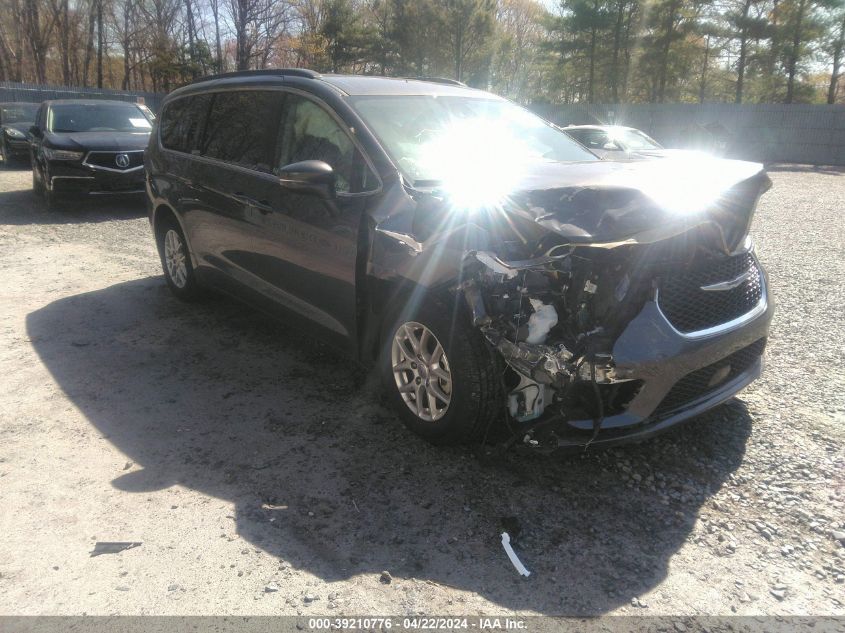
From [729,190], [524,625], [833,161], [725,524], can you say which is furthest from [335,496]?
[833,161]

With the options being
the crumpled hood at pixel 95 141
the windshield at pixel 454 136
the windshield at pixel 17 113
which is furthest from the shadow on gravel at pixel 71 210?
the windshield at pixel 454 136

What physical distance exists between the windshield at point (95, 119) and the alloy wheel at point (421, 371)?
9786mm

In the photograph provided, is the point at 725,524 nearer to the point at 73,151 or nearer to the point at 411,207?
the point at 411,207

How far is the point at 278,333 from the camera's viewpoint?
5.22 meters

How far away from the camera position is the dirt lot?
244 cm

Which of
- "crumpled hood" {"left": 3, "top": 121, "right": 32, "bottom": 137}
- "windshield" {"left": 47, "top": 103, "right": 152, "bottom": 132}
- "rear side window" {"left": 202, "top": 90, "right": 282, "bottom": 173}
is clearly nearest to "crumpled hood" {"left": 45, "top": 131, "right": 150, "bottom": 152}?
"windshield" {"left": 47, "top": 103, "right": 152, "bottom": 132}

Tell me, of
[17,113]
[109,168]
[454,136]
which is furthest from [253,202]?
[17,113]

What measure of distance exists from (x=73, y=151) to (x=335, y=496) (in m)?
9.30

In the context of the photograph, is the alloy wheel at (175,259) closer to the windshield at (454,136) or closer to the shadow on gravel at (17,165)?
the windshield at (454,136)

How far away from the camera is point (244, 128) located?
15.3 feet

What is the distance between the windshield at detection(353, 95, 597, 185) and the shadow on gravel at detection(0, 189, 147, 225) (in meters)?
7.65

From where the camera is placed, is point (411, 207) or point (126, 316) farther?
point (126, 316)

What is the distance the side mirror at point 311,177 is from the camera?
3.43 meters

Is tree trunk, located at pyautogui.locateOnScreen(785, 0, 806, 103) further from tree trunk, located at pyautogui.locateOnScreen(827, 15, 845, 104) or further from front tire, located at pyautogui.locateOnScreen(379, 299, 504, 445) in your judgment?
front tire, located at pyautogui.locateOnScreen(379, 299, 504, 445)
